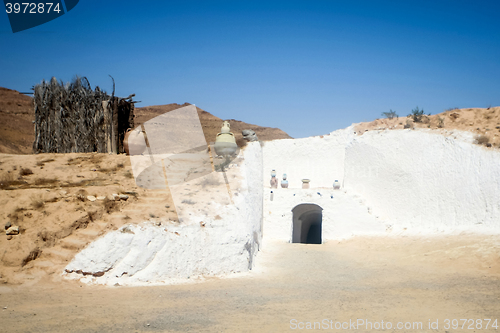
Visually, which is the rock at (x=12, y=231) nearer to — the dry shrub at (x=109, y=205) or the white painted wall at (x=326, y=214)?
the dry shrub at (x=109, y=205)

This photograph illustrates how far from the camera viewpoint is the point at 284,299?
6430mm

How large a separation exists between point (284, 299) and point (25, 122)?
1215 inches

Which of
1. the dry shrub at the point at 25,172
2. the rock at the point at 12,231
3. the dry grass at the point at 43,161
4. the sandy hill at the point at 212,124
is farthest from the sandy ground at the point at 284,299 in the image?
the sandy hill at the point at 212,124

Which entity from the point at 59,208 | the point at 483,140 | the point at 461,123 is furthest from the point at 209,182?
the point at 461,123

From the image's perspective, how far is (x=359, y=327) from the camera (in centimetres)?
516

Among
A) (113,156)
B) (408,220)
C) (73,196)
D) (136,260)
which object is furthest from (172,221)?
(408,220)

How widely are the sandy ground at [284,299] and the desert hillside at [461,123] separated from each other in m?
4.12

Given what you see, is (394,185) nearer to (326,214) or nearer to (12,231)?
(326,214)

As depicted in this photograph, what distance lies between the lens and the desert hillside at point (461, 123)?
12.1 metres

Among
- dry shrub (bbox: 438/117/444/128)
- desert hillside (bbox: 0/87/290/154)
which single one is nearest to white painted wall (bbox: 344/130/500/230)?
dry shrub (bbox: 438/117/444/128)

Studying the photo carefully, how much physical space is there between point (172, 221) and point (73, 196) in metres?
2.30

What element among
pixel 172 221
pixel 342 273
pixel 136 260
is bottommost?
pixel 342 273

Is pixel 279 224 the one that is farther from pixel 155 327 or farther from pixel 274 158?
pixel 155 327

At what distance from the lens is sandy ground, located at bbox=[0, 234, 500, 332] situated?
4980 mm
